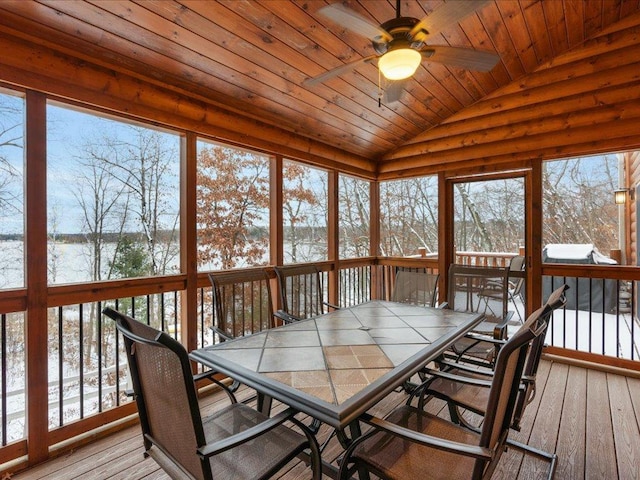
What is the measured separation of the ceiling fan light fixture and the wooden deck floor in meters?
2.44

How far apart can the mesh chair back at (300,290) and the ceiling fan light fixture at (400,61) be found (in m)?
1.85

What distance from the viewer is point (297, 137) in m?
3.93

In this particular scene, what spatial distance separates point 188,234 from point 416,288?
227 centimetres

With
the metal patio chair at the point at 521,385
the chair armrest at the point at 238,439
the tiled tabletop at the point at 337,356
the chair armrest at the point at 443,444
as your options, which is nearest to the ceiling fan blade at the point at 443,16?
the metal patio chair at the point at 521,385

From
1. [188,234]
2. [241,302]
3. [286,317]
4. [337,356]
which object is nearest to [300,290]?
[286,317]

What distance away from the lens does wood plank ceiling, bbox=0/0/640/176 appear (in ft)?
6.76

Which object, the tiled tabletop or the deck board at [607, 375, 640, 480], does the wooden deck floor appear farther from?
the tiled tabletop

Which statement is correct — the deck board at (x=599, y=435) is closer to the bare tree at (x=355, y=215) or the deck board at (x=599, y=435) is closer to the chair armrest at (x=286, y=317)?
the chair armrest at (x=286, y=317)

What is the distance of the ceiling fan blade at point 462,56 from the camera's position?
195cm

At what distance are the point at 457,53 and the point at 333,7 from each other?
84 centimetres

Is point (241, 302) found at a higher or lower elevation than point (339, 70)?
lower

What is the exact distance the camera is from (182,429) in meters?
1.16

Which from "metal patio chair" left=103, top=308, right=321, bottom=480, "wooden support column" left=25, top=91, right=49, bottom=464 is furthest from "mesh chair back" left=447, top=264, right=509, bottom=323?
"wooden support column" left=25, top=91, right=49, bottom=464

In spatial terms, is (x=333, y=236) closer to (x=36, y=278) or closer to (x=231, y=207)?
(x=231, y=207)
